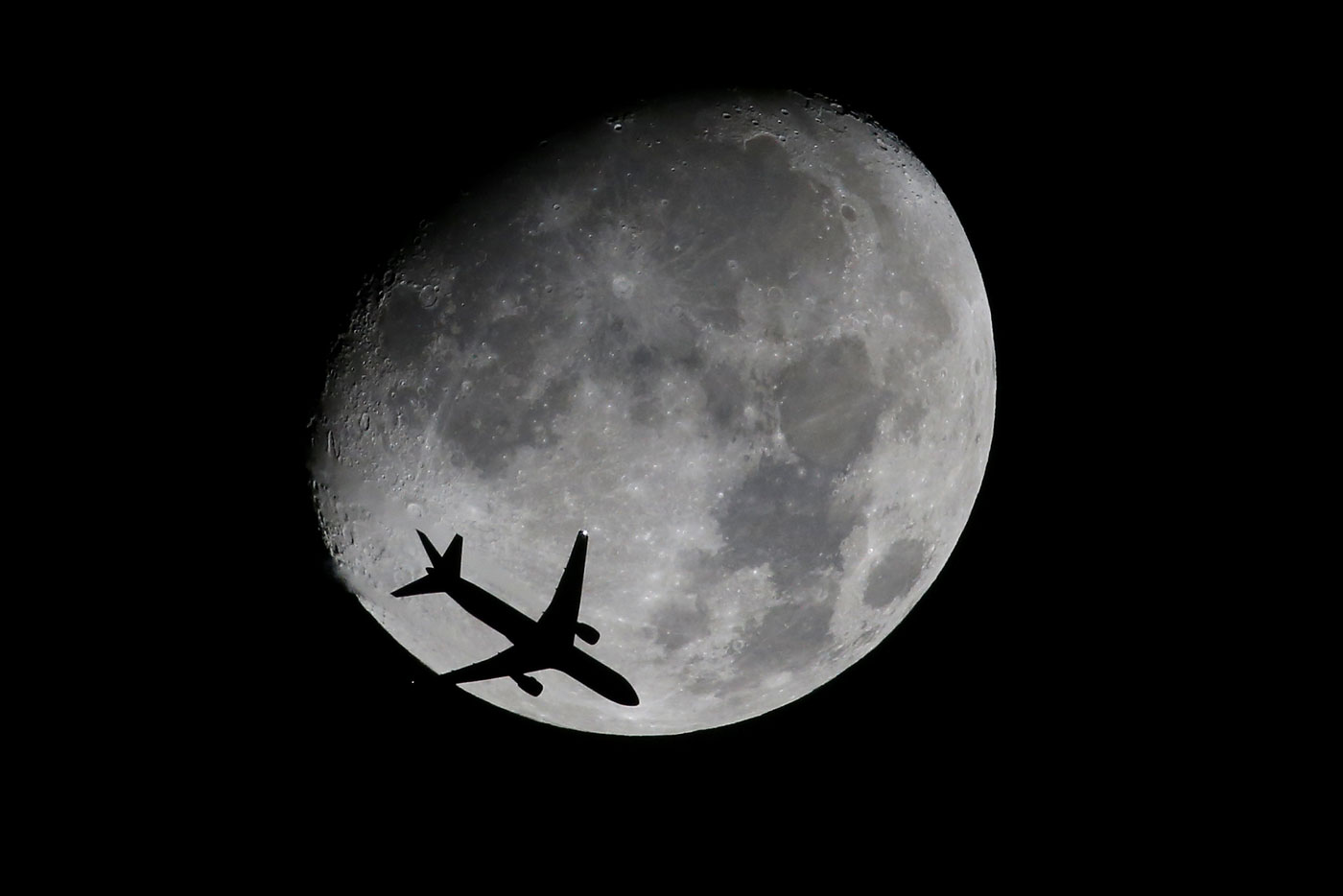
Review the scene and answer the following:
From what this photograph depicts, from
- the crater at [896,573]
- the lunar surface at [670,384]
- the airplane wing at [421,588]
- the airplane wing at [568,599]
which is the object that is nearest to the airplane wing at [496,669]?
the lunar surface at [670,384]

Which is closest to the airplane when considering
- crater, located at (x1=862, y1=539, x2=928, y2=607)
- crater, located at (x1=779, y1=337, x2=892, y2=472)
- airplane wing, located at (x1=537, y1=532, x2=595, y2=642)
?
airplane wing, located at (x1=537, y1=532, x2=595, y2=642)

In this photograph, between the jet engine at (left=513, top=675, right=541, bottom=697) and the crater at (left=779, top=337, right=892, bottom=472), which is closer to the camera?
the crater at (left=779, top=337, right=892, bottom=472)

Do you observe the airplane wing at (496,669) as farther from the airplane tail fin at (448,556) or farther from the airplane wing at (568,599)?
the airplane tail fin at (448,556)

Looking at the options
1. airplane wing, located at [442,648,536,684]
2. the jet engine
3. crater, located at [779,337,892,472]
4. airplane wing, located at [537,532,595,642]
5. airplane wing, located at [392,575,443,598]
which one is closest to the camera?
crater, located at [779,337,892,472]

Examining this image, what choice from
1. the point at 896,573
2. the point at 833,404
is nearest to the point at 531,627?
the point at 833,404

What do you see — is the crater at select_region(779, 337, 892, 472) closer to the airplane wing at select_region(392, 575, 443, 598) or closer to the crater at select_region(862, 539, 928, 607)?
the crater at select_region(862, 539, 928, 607)

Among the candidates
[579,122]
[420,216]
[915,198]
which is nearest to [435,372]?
[420,216]

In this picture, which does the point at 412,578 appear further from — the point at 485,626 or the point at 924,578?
the point at 924,578
